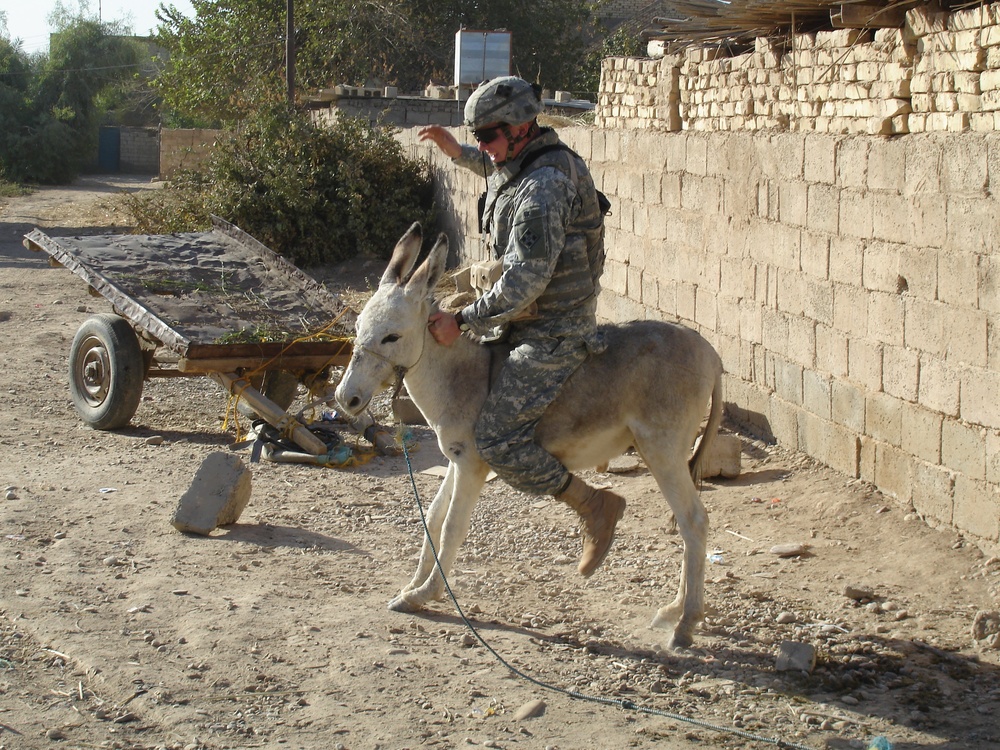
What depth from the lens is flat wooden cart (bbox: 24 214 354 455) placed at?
7824 mm

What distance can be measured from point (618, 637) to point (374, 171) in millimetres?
12361

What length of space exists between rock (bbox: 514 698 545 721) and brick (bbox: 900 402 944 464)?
3103 millimetres

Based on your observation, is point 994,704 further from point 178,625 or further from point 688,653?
point 178,625

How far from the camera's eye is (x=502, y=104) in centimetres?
455

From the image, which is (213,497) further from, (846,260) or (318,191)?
(318,191)

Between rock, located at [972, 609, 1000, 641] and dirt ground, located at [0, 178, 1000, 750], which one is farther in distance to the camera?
rock, located at [972, 609, 1000, 641]

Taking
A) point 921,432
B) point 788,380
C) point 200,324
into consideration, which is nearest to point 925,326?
point 921,432

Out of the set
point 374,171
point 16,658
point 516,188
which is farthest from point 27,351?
point 516,188

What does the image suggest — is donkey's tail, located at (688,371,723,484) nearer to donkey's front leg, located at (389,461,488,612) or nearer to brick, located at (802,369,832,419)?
donkey's front leg, located at (389,461,488,612)

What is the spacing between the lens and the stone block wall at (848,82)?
19.9ft

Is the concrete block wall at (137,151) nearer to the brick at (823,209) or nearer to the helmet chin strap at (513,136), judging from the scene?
the brick at (823,209)

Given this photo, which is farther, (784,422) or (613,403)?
(784,422)

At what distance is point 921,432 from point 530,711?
10.7ft

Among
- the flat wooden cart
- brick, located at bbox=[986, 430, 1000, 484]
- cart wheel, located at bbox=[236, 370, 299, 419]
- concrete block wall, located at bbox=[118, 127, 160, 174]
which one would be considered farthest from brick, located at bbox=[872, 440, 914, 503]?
concrete block wall, located at bbox=[118, 127, 160, 174]
